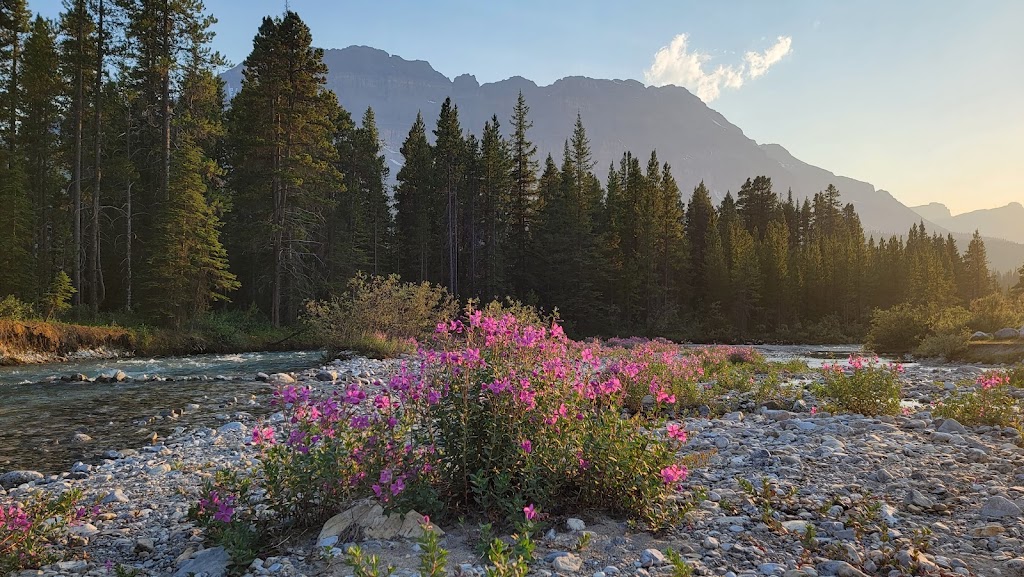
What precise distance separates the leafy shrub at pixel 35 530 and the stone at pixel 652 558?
4.05 m

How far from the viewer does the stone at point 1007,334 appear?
17619mm

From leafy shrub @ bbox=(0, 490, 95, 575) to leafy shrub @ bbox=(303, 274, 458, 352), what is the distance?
1455cm

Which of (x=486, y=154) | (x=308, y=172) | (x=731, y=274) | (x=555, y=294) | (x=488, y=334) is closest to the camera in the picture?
(x=488, y=334)

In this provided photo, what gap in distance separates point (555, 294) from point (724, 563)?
4097 cm

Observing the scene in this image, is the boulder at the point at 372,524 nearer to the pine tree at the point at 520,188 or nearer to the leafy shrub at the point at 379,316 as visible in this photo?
the leafy shrub at the point at 379,316

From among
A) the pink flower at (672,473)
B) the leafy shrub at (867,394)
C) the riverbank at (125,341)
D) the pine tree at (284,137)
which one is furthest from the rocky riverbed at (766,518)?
the pine tree at (284,137)

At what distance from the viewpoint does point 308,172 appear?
26484 mm

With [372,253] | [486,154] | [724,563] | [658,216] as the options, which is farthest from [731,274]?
[724,563]

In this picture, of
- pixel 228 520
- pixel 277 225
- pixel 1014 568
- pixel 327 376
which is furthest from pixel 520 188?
pixel 1014 568

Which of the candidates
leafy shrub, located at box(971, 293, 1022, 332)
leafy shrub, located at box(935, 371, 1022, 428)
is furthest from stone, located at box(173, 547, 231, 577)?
leafy shrub, located at box(971, 293, 1022, 332)

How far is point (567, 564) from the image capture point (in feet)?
9.61

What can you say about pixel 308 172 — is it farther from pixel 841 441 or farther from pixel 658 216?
pixel 658 216

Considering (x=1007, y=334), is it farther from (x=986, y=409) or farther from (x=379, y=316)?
(x=379, y=316)

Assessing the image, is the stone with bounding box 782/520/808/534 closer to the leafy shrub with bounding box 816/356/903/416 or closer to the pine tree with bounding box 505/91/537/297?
the leafy shrub with bounding box 816/356/903/416
